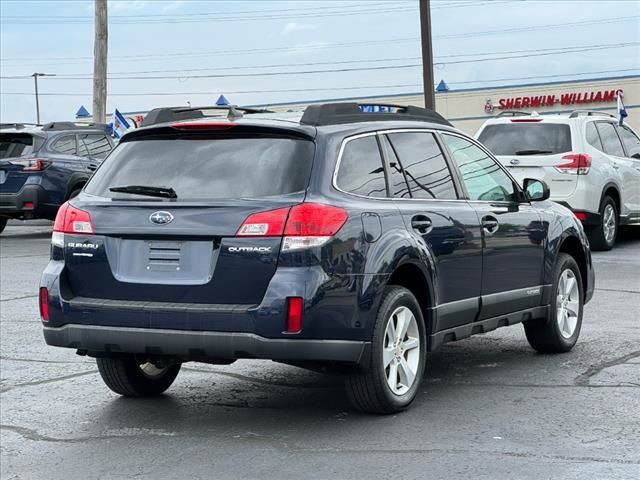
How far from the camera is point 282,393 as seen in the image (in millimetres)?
7406

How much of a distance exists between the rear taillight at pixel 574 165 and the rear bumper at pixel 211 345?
10.3 m

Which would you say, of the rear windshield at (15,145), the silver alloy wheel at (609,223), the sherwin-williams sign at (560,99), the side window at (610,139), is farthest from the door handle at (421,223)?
the sherwin-williams sign at (560,99)

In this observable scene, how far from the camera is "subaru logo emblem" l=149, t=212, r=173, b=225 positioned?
20.8 feet

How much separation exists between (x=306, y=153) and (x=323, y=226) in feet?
1.67

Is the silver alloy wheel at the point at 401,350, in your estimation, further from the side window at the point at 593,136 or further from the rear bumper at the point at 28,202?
the rear bumper at the point at 28,202

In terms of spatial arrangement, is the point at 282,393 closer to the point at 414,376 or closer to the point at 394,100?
the point at 414,376

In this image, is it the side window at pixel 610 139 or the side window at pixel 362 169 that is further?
the side window at pixel 610 139

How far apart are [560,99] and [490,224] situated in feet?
158

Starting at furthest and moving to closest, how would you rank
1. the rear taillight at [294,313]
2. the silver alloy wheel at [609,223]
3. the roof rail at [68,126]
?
the roof rail at [68,126] < the silver alloy wheel at [609,223] < the rear taillight at [294,313]

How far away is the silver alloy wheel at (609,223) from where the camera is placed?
16812mm

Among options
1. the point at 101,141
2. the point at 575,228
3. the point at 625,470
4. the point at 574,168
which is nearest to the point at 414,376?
the point at 625,470

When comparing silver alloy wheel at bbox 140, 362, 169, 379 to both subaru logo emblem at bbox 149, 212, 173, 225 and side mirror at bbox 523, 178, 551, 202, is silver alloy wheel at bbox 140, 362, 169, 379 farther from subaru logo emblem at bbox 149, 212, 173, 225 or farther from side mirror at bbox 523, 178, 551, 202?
side mirror at bbox 523, 178, 551, 202

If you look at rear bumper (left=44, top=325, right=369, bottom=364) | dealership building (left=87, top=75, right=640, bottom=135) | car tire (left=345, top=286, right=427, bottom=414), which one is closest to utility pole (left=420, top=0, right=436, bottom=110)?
car tire (left=345, top=286, right=427, bottom=414)

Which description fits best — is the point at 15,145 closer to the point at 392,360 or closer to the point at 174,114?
the point at 174,114
